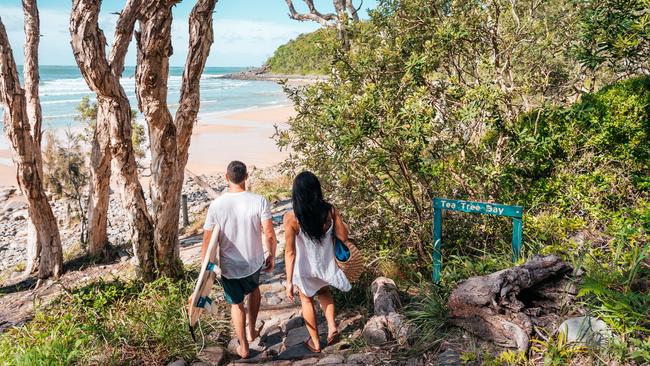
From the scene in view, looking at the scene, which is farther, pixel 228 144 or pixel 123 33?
pixel 228 144

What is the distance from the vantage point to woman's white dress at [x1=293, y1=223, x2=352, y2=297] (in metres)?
4.12

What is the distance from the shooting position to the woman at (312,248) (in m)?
3.90

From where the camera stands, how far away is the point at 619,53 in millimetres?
5266

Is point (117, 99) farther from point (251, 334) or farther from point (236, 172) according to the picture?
point (251, 334)

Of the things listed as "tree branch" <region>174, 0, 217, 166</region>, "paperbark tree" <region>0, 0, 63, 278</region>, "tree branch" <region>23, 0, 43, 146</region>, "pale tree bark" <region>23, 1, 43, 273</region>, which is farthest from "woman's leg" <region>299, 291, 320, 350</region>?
"tree branch" <region>23, 0, 43, 146</region>

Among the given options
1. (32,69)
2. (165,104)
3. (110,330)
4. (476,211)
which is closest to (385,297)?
(476,211)

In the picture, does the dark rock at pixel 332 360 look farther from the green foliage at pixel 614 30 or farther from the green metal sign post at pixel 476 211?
the green foliage at pixel 614 30

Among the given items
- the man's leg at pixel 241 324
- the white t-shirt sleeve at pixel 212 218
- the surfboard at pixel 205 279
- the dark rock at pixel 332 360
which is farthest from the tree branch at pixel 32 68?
the dark rock at pixel 332 360

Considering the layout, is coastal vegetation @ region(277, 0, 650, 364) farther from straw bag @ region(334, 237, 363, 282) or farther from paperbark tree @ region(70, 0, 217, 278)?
paperbark tree @ region(70, 0, 217, 278)

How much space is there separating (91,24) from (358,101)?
9.05 feet

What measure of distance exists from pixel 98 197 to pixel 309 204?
522 cm

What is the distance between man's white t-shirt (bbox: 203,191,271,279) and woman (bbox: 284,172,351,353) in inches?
11.0

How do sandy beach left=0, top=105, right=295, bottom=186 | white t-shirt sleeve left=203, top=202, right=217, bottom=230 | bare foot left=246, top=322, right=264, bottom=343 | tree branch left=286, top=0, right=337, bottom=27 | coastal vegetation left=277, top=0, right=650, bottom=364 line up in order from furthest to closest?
sandy beach left=0, top=105, right=295, bottom=186 → tree branch left=286, top=0, right=337, bottom=27 → coastal vegetation left=277, top=0, right=650, bottom=364 → bare foot left=246, top=322, right=264, bottom=343 → white t-shirt sleeve left=203, top=202, right=217, bottom=230

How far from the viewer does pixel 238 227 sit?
4145 mm
